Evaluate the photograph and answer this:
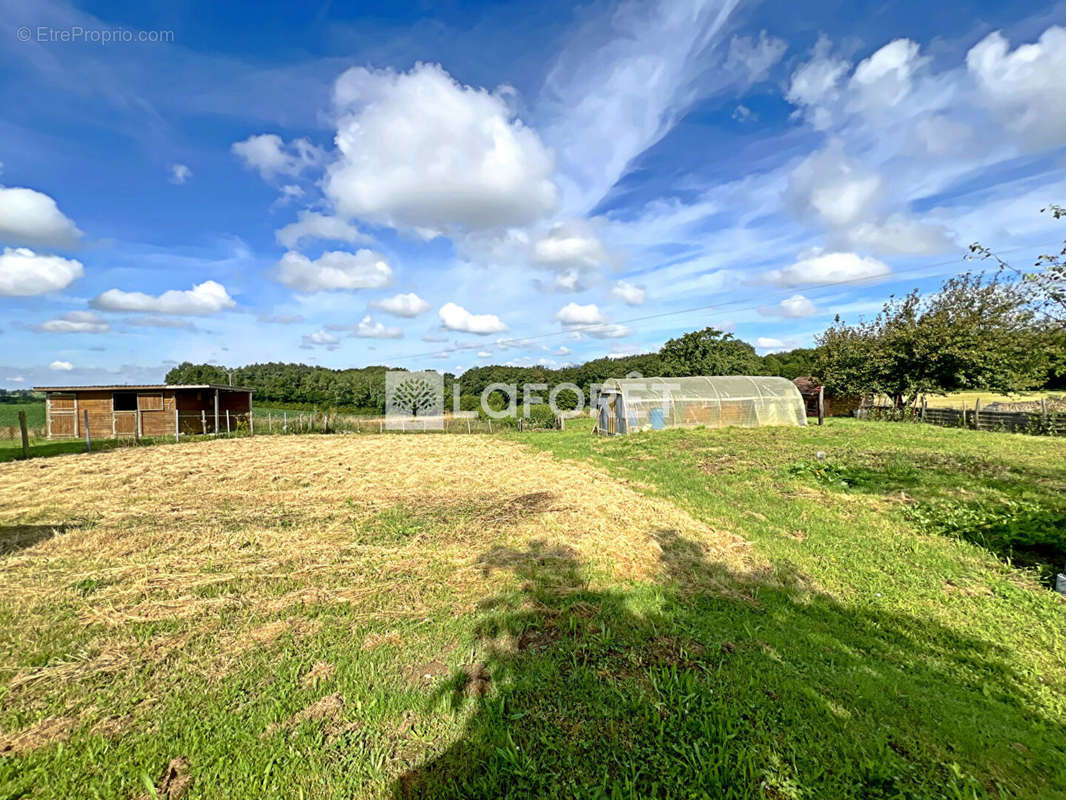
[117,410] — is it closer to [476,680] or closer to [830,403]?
[476,680]

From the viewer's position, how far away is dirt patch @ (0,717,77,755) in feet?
6.91

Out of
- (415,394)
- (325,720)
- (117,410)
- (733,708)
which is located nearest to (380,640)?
(325,720)

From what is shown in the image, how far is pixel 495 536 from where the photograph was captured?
17.5 ft

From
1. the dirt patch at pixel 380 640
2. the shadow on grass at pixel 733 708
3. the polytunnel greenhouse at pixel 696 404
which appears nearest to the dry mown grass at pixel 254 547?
the dirt patch at pixel 380 640

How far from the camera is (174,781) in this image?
1.94 metres

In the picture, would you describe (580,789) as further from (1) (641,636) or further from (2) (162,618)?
(2) (162,618)

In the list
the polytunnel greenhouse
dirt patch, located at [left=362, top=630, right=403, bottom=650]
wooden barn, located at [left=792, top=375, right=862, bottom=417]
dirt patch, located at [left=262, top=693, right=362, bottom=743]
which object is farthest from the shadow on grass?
wooden barn, located at [left=792, top=375, right=862, bottom=417]

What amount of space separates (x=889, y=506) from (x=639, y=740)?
259 inches

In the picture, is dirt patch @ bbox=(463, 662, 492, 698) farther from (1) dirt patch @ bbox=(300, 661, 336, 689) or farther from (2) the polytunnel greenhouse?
(2) the polytunnel greenhouse

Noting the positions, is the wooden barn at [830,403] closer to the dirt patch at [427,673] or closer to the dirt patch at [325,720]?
the dirt patch at [427,673]

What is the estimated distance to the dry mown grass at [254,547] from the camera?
3.10 meters

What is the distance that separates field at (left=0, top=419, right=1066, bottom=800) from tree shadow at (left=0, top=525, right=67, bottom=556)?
0.05 m

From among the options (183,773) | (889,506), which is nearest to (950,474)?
(889,506)

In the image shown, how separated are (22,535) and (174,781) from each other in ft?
18.6
